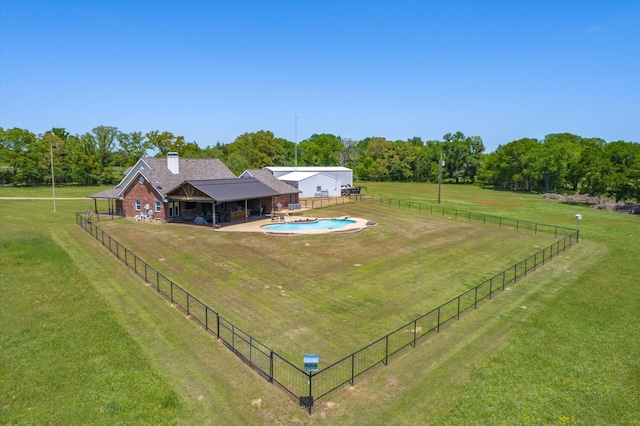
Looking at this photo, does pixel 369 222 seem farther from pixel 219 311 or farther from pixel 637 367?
pixel 637 367

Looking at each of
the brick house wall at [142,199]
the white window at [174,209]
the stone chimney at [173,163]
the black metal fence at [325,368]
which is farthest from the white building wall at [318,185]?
the black metal fence at [325,368]

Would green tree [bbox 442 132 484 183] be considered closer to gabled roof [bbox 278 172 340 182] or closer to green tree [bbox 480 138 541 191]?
green tree [bbox 480 138 541 191]

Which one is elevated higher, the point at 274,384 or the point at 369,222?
the point at 369,222

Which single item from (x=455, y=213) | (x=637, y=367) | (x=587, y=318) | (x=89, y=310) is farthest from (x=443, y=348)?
(x=455, y=213)

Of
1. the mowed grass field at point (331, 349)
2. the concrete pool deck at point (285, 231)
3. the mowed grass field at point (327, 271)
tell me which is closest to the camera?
the mowed grass field at point (331, 349)

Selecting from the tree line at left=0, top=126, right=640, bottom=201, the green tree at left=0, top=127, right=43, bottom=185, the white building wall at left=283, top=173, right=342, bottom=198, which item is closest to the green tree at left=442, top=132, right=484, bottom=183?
the tree line at left=0, top=126, right=640, bottom=201

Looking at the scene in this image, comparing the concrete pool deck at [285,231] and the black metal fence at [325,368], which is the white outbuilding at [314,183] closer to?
the concrete pool deck at [285,231]

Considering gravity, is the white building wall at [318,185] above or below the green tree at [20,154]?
below
